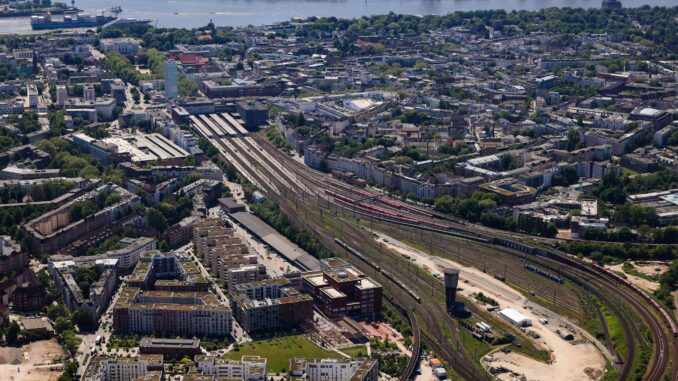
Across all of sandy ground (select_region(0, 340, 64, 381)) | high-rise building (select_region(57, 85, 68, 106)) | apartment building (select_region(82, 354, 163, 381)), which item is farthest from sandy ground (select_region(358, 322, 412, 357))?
high-rise building (select_region(57, 85, 68, 106))

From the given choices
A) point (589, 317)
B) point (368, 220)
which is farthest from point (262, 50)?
point (589, 317)

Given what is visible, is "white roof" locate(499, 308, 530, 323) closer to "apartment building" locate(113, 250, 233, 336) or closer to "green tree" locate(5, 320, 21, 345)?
"apartment building" locate(113, 250, 233, 336)

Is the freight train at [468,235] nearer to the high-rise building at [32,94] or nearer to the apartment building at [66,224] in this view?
the apartment building at [66,224]

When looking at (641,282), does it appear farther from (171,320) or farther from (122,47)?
(122,47)

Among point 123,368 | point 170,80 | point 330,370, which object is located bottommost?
point 330,370

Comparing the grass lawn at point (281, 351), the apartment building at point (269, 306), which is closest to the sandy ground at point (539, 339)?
the grass lawn at point (281, 351)

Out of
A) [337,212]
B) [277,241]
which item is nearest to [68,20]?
[337,212]

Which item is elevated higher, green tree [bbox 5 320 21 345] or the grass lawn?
green tree [bbox 5 320 21 345]
